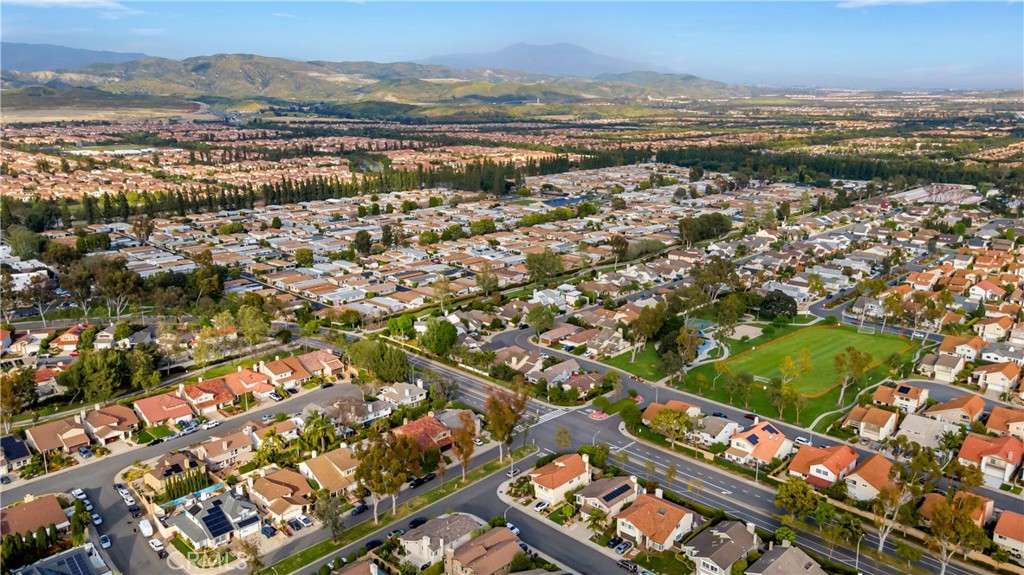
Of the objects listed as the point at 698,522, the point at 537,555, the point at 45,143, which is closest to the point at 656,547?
the point at 698,522

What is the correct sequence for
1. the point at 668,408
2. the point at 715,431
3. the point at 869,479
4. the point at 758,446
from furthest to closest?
the point at 668,408, the point at 715,431, the point at 758,446, the point at 869,479

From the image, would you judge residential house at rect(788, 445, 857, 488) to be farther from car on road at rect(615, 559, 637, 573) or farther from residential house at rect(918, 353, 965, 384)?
residential house at rect(918, 353, 965, 384)

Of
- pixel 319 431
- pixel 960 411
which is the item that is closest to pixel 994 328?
pixel 960 411

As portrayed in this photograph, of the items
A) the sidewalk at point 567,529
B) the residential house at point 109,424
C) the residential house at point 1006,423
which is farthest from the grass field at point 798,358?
the residential house at point 109,424

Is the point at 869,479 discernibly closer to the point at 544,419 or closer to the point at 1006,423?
the point at 1006,423

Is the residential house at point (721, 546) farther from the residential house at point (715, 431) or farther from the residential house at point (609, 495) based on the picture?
the residential house at point (715, 431)

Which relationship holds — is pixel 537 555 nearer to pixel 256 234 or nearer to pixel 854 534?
pixel 854 534
